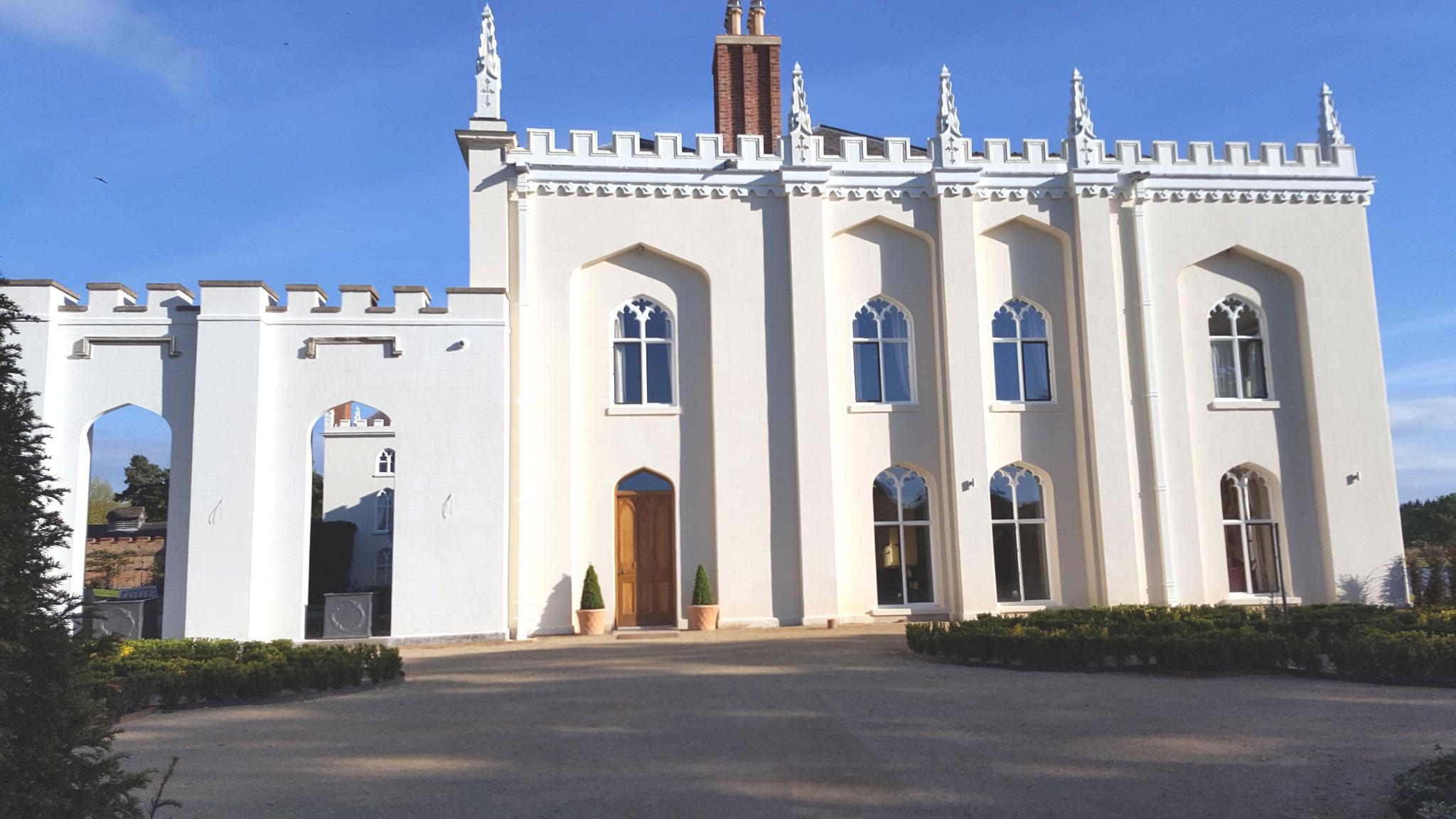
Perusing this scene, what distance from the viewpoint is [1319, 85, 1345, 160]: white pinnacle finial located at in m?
20.2

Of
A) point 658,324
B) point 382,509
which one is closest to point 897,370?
point 658,324

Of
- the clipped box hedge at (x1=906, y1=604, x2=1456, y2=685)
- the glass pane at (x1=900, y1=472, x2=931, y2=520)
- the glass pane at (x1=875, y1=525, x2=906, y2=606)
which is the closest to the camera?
the clipped box hedge at (x1=906, y1=604, x2=1456, y2=685)

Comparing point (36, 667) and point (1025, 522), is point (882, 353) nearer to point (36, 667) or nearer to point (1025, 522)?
point (1025, 522)

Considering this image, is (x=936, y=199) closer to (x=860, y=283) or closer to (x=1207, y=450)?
(x=860, y=283)

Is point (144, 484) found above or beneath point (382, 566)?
above

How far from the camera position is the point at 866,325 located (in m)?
18.8

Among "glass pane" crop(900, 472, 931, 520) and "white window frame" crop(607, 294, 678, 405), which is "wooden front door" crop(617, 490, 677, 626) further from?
"glass pane" crop(900, 472, 931, 520)

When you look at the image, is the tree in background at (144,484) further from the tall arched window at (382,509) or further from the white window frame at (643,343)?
the white window frame at (643,343)

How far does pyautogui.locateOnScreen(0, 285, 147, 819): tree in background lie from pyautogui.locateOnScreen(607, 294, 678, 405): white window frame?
523 inches

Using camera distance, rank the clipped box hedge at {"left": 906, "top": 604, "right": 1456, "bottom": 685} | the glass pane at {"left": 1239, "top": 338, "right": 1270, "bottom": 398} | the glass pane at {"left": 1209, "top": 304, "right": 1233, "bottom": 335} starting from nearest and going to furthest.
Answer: the clipped box hedge at {"left": 906, "top": 604, "right": 1456, "bottom": 685} → the glass pane at {"left": 1239, "top": 338, "right": 1270, "bottom": 398} → the glass pane at {"left": 1209, "top": 304, "right": 1233, "bottom": 335}

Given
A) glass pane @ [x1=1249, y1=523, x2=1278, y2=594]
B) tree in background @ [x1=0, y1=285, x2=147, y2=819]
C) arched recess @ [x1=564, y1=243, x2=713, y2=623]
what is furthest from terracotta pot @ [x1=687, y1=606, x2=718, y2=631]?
tree in background @ [x1=0, y1=285, x2=147, y2=819]

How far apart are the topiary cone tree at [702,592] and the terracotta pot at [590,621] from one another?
5.15 feet

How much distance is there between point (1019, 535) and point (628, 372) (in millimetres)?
7731

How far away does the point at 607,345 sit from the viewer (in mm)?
17906
